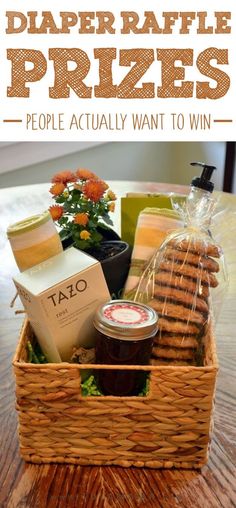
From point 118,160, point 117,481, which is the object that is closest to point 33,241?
point 117,481

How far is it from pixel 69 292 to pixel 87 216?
170 millimetres

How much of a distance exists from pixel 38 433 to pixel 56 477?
5 cm

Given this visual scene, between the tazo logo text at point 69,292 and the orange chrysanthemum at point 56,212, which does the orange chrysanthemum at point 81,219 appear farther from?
the tazo logo text at point 69,292

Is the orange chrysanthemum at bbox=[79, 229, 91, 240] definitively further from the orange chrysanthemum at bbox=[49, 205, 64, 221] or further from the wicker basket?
the wicker basket

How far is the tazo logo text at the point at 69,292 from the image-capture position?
682 millimetres

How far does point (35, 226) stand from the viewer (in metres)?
0.74

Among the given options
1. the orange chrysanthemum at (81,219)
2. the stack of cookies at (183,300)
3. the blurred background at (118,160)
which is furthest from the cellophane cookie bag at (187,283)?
the blurred background at (118,160)

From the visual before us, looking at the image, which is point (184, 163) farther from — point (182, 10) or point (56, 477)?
point (56, 477)

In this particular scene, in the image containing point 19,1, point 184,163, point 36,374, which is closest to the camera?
point 36,374

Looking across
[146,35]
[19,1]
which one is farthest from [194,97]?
[19,1]

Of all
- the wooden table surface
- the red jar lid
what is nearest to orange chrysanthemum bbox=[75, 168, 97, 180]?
the red jar lid

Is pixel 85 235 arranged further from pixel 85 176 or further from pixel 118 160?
pixel 118 160

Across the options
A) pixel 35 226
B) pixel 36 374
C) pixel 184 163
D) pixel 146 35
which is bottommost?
pixel 184 163

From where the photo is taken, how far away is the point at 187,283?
763 millimetres
